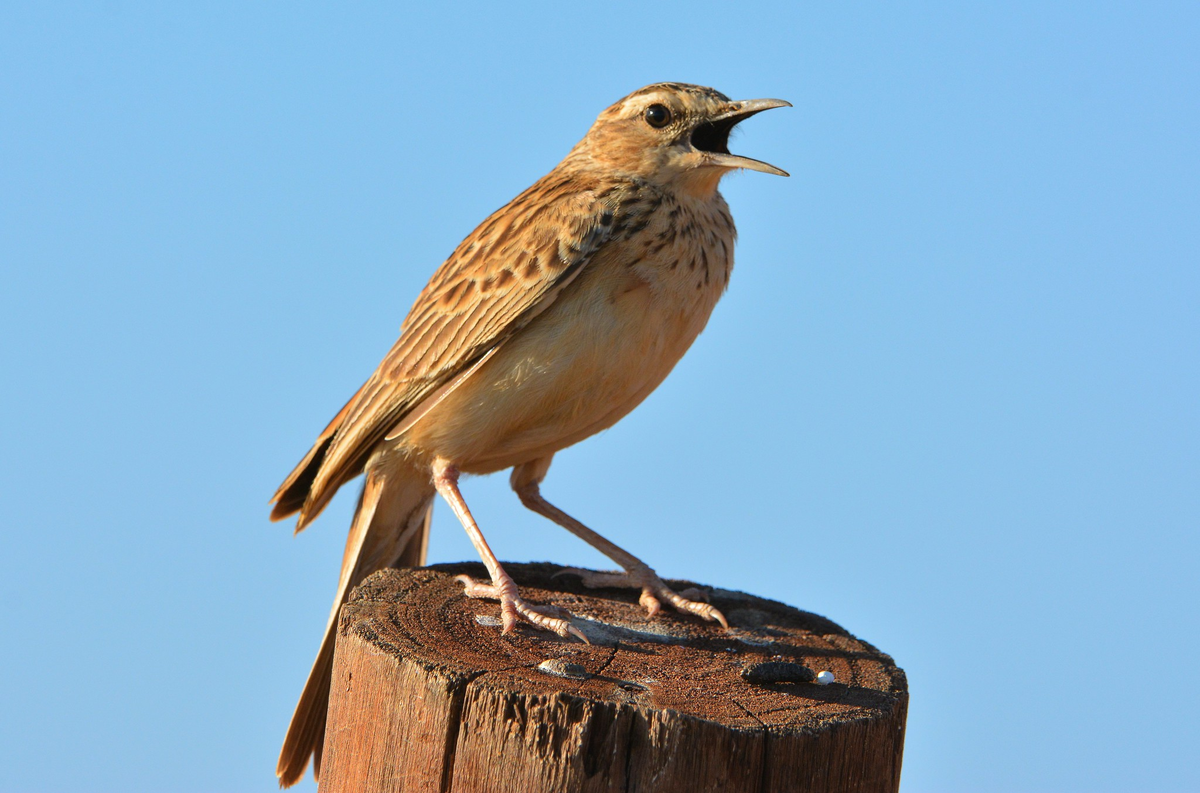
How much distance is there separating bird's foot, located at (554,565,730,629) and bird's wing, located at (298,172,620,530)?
128cm

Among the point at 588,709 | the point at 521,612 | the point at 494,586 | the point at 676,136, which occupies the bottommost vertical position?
the point at 588,709

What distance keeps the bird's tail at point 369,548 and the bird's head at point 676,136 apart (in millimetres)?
1978

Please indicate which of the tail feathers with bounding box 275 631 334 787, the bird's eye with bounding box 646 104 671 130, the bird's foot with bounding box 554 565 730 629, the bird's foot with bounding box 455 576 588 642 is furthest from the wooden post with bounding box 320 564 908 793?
the bird's eye with bounding box 646 104 671 130

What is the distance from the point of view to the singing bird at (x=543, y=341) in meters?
5.09

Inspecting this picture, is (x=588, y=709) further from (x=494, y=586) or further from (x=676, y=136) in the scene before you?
(x=676, y=136)

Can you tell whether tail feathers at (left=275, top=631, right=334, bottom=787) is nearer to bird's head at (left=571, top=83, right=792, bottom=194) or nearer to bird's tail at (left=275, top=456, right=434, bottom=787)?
bird's tail at (left=275, top=456, right=434, bottom=787)

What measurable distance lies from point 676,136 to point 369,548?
9.11ft

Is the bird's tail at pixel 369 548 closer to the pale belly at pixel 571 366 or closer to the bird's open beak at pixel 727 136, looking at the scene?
the pale belly at pixel 571 366

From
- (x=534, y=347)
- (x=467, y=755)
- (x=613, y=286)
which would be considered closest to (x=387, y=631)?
(x=467, y=755)

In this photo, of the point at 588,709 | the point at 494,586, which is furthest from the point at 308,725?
the point at 588,709

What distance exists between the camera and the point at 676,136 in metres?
5.71

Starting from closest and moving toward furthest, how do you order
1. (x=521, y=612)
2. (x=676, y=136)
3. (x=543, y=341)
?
(x=521, y=612) → (x=543, y=341) → (x=676, y=136)

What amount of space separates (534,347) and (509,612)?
1.23 meters

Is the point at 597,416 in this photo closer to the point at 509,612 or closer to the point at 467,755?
the point at 509,612
